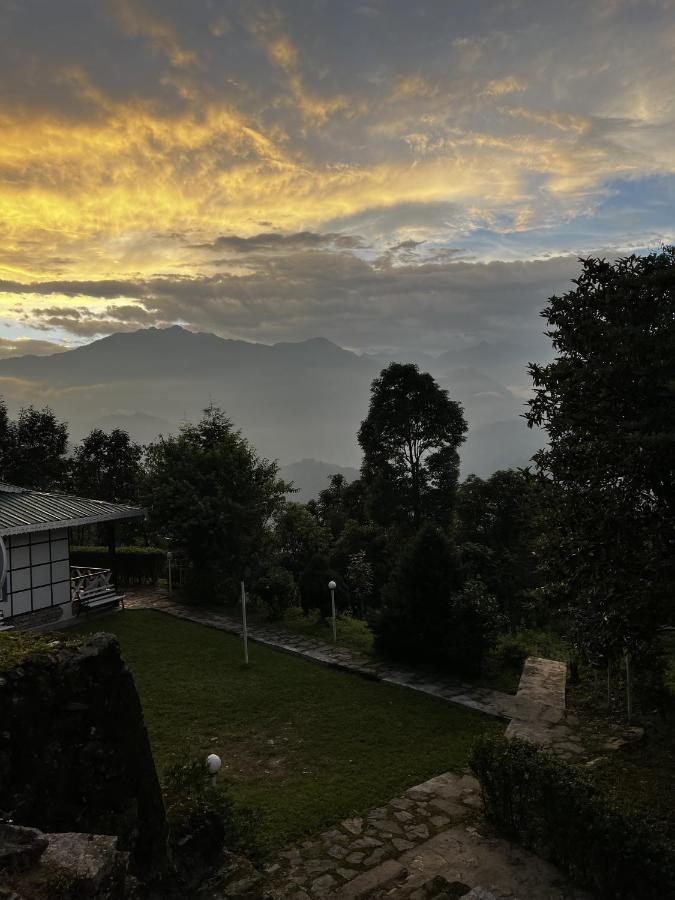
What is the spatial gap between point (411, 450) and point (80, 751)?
2304 cm

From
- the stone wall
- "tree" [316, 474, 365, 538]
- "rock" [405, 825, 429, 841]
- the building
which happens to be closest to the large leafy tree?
"rock" [405, 825, 429, 841]

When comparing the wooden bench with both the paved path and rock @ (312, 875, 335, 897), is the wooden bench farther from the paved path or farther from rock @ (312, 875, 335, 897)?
rock @ (312, 875, 335, 897)

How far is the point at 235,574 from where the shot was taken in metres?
17.9

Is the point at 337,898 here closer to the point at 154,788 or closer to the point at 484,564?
the point at 154,788

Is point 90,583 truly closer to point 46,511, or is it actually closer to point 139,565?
point 46,511

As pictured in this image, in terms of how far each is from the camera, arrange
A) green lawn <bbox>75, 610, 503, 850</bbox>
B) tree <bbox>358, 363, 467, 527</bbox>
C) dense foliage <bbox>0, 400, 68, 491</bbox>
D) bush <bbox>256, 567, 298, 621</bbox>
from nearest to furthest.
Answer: green lawn <bbox>75, 610, 503, 850</bbox>
bush <bbox>256, 567, 298, 621</bbox>
tree <bbox>358, 363, 467, 527</bbox>
dense foliage <bbox>0, 400, 68, 491</bbox>

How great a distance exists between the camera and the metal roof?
48.5ft

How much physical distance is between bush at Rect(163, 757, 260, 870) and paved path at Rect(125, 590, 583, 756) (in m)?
4.29

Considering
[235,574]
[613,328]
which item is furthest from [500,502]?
[613,328]

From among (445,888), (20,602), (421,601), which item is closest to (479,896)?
(445,888)

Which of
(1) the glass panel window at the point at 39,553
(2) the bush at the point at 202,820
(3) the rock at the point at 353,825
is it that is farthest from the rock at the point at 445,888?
(1) the glass panel window at the point at 39,553

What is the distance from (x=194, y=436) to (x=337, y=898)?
52.2 ft

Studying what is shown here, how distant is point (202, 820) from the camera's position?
5543 millimetres

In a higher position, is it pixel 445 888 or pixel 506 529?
pixel 506 529
